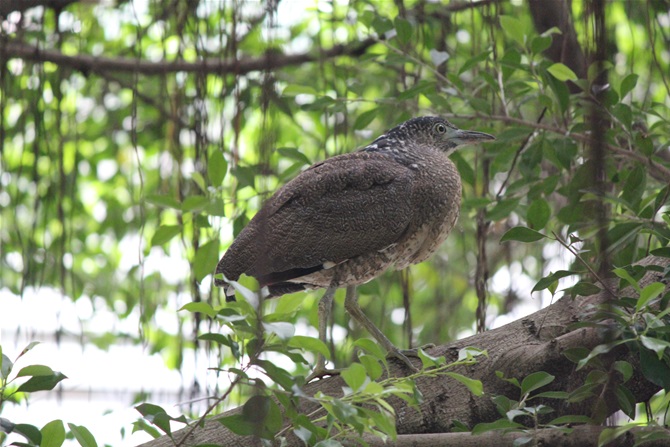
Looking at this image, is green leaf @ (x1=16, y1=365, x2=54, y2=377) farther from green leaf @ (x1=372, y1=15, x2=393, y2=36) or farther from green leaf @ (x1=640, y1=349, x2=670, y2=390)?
green leaf @ (x1=372, y1=15, x2=393, y2=36)

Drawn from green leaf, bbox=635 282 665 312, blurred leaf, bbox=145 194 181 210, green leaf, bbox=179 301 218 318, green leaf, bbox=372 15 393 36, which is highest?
green leaf, bbox=372 15 393 36

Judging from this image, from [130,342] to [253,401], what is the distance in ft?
13.3

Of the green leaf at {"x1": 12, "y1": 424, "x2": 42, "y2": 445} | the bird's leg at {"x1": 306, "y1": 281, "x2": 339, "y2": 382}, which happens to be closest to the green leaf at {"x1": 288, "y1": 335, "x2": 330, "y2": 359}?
the green leaf at {"x1": 12, "y1": 424, "x2": 42, "y2": 445}

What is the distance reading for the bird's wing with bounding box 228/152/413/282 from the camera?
3.46m

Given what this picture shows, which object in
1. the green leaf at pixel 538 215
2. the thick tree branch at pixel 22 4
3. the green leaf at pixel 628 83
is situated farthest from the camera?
the thick tree branch at pixel 22 4

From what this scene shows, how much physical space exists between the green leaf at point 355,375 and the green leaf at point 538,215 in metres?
1.20

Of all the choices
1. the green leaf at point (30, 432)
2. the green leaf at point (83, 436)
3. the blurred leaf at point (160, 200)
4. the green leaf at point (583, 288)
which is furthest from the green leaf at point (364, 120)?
the green leaf at point (30, 432)

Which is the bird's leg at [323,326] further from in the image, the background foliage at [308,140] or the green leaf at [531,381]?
the green leaf at [531,381]

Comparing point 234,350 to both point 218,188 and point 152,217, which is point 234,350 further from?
point 152,217

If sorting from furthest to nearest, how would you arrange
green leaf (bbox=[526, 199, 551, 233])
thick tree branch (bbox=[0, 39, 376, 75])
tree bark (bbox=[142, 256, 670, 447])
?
thick tree branch (bbox=[0, 39, 376, 75]) → green leaf (bbox=[526, 199, 551, 233]) → tree bark (bbox=[142, 256, 670, 447])

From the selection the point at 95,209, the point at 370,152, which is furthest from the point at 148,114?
the point at 370,152

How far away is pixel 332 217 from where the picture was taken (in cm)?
352

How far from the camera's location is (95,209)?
283 inches

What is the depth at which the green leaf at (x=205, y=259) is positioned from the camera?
10.8ft
